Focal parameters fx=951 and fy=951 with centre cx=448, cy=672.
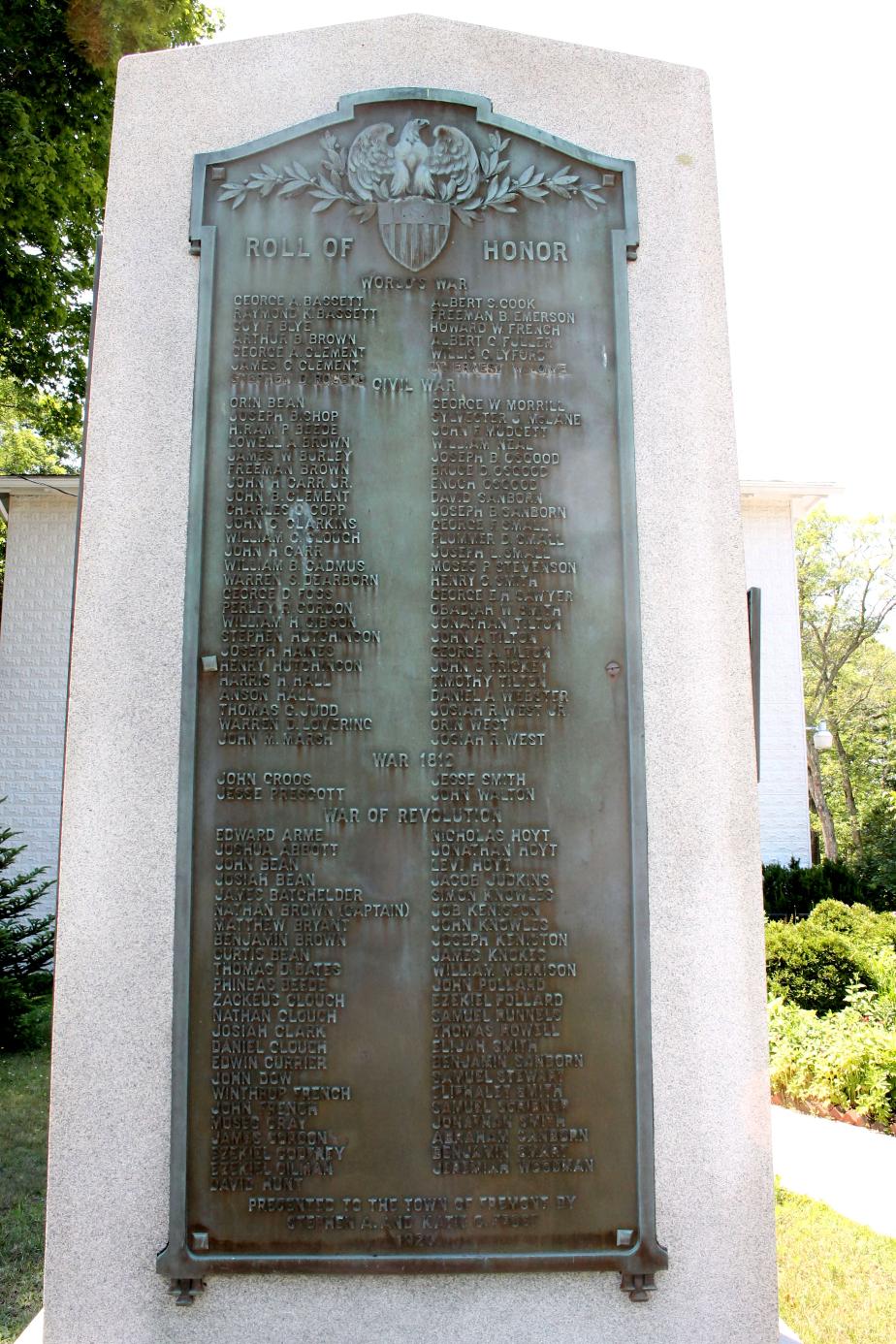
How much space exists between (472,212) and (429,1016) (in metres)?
2.87

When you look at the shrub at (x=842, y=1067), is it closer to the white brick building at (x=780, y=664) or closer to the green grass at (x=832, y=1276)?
the green grass at (x=832, y=1276)

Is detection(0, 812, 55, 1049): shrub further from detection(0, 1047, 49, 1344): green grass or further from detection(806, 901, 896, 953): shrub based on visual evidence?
detection(806, 901, 896, 953): shrub

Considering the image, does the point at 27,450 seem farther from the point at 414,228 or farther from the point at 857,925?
the point at 414,228

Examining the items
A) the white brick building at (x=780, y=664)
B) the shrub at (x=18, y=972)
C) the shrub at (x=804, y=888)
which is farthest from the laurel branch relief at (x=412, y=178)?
the white brick building at (x=780, y=664)

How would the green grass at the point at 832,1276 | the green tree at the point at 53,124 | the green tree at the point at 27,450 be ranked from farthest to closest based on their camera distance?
the green tree at the point at 27,450 → the green tree at the point at 53,124 → the green grass at the point at 832,1276

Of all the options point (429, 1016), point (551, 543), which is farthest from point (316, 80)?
point (429, 1016)

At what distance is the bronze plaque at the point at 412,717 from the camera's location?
297 centimetres

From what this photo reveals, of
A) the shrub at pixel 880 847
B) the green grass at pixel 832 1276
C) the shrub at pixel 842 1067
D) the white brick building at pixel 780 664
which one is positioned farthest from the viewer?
the shrub at pixel 880 847

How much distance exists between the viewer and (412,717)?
3219 mm

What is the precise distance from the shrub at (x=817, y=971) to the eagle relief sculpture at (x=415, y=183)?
7.70 m

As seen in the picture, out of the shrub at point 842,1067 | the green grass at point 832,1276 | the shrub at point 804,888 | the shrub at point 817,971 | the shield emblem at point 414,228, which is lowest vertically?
the green grass at point 832,1276

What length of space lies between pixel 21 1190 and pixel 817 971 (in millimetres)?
7022

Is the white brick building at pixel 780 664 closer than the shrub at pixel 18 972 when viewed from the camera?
No

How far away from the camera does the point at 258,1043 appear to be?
302cm
